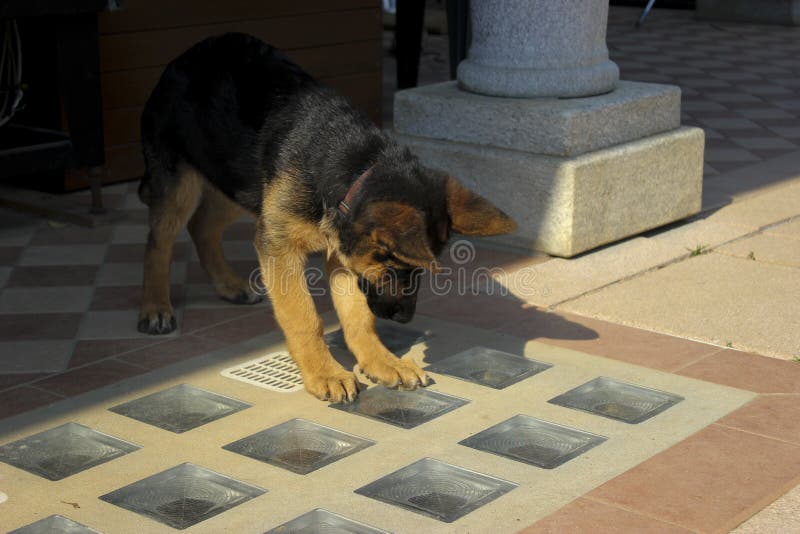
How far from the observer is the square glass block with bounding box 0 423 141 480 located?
3.54 metres

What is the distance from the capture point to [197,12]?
7.42 meters

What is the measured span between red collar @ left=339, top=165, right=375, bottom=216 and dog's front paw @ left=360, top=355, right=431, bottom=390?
0.68 m

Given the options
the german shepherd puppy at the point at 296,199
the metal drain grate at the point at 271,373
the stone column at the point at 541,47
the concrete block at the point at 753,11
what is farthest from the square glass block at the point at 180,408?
the concrete block at the point at 753,11

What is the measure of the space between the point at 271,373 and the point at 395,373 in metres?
0.47

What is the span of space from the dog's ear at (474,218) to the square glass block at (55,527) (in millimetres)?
1409

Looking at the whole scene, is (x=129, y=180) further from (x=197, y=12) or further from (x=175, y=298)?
(x=175, y=298)

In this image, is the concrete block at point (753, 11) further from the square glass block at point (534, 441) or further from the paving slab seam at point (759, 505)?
the paving slab seam at point (759, 505)

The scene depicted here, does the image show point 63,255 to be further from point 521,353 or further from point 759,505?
point 759,505

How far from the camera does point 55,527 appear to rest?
125 inches

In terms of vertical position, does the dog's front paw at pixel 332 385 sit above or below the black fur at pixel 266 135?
below

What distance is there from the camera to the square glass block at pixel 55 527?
3139 millimetres

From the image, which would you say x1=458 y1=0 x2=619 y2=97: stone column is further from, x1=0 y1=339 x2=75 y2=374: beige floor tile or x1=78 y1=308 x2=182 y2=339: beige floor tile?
x1=0 y1=339 x2=75 y2=374: beige floor tile

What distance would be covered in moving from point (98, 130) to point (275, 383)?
2606 millimetres

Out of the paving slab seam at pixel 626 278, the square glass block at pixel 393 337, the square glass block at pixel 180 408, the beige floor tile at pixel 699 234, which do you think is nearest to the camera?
the square glass block at pixel 180 408
